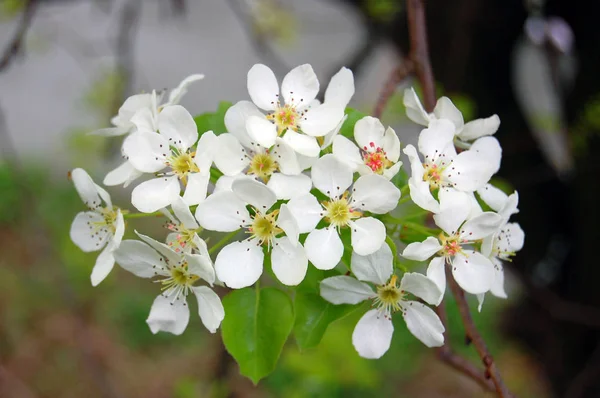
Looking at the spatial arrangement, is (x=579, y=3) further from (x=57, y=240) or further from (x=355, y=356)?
(x=57, y=240)

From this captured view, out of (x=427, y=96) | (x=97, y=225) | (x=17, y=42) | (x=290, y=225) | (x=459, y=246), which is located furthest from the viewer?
(x=17, y=42)

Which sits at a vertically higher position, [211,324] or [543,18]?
[211,324]

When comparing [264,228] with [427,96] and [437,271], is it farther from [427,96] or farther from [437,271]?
[427,96]

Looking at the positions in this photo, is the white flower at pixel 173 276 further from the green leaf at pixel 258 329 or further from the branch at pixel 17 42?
the branch at pixel 17 42

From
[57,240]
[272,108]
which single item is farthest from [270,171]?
[57,240]

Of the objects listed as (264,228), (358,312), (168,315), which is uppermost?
(264,228)

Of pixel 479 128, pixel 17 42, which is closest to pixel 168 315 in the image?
pixel 479 128

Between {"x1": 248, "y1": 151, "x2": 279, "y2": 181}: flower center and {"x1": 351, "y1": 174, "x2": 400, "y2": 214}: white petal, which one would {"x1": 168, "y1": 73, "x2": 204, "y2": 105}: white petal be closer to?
{"x1": 248, "y1": 151, "x2": 279, "y2": 181}: flower center
